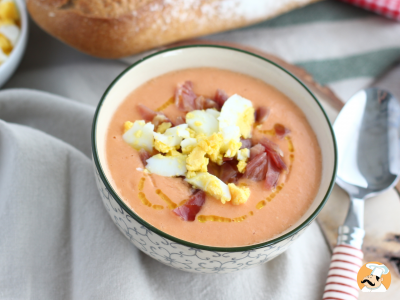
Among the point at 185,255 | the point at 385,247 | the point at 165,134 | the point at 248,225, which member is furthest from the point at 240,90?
the point at 385,247

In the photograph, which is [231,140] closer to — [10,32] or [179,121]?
[179,121]

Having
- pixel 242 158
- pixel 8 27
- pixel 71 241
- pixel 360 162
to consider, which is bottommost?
pixel 71 241

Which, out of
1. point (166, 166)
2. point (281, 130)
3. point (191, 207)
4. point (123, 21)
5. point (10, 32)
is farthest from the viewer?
point (10, 32)

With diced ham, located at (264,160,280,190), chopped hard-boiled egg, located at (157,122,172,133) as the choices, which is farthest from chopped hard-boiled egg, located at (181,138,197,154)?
diced ham, located at (264,160,280,190)

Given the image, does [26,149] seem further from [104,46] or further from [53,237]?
[104,46]

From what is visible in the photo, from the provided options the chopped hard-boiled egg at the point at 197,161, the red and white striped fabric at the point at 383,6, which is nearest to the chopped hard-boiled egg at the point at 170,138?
the chopped hard-boiled egg at the point at 197,161

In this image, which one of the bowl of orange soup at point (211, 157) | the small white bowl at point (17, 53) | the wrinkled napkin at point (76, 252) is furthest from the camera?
the small white bowl at point (17, 53)

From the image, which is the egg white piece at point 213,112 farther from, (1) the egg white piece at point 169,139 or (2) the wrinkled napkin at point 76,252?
(2) the wrinkled napkin at point 76,252

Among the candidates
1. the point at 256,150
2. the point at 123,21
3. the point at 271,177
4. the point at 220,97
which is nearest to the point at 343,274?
the point at 271,177

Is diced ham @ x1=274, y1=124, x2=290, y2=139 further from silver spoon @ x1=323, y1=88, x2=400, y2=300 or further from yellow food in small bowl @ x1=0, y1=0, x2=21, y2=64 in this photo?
yellow food in small bowl @ x1=0, y1=0, x2=21, y2=64
